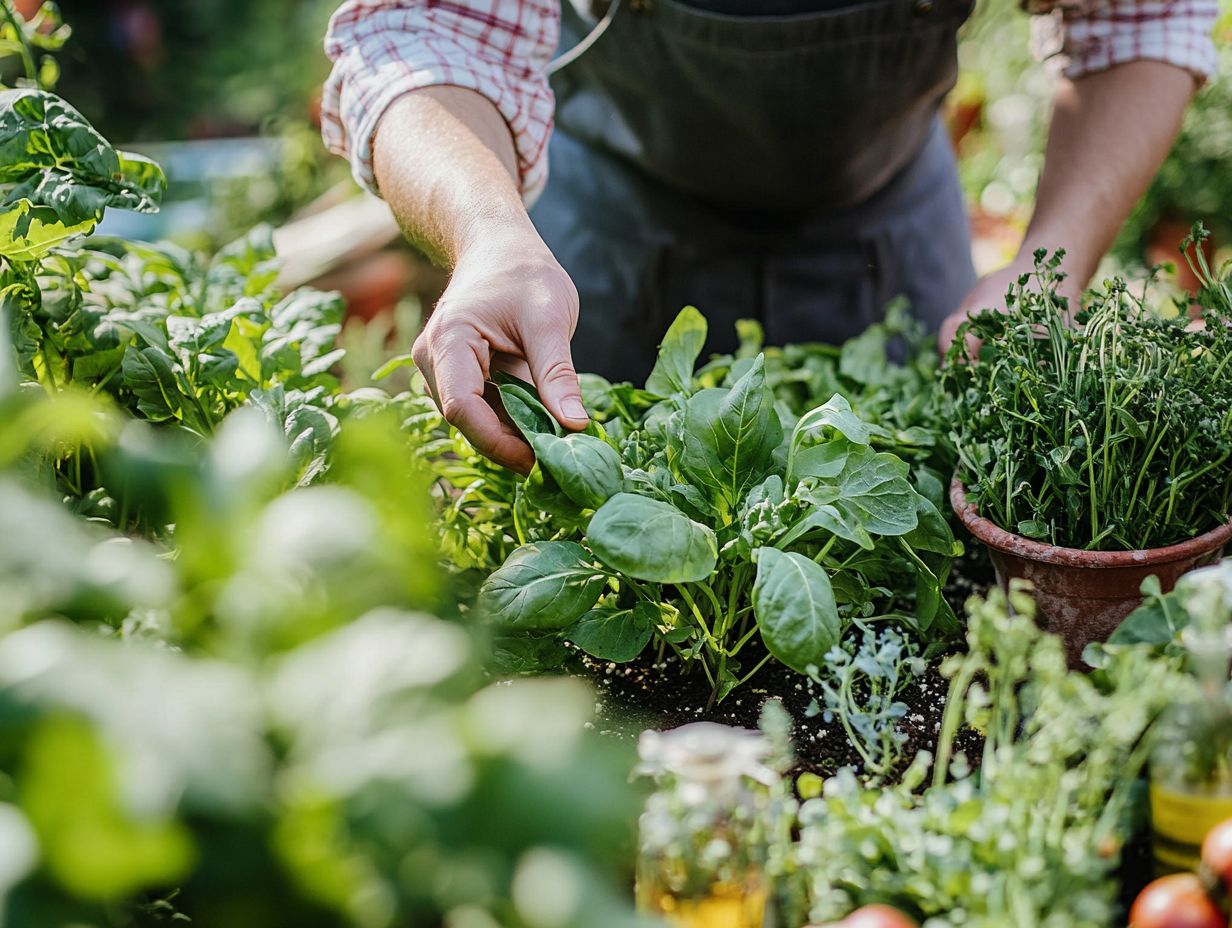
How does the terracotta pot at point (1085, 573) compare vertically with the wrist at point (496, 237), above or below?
below

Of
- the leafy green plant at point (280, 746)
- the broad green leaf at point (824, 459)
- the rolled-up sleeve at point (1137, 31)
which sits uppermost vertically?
the rolled-up sleeve at point (1137, 31)

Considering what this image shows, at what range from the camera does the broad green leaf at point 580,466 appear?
0.92 metres

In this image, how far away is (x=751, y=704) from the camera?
1037 mm

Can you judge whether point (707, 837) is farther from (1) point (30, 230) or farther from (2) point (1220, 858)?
Answer: (1) point (30, 230)

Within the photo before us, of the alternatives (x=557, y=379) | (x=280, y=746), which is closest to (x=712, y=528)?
(x=557, y=379)

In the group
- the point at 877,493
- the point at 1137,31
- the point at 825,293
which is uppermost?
the point at 1137,31

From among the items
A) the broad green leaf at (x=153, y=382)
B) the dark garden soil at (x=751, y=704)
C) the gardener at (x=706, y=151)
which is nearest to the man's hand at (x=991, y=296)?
the gardener at (x=706, y=151)

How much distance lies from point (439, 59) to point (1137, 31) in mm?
1035

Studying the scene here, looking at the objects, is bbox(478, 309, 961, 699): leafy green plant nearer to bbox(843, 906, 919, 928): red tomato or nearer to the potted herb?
the potted herb

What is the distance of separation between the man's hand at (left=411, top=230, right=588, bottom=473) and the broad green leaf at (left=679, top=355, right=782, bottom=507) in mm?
108

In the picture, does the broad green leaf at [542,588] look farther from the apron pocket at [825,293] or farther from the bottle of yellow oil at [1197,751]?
the apron pocket at [825,293]

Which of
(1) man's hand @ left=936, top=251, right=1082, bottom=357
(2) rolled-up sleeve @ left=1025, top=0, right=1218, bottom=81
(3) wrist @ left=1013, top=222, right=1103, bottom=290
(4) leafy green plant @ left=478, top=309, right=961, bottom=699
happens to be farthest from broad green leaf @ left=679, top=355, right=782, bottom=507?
(2) rolled-up sleeve @ left=1025, top=0, right=1218, bottom=81

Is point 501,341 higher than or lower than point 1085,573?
higher

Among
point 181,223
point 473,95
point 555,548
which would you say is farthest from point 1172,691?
point 181,223
